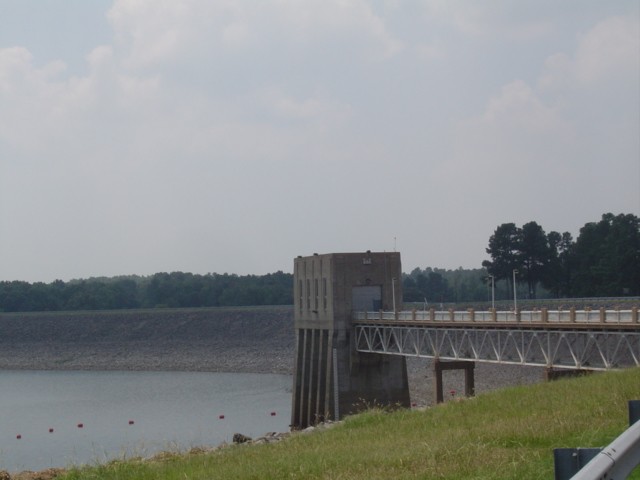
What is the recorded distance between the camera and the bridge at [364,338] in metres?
46.1

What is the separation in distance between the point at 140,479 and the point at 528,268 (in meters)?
99.6

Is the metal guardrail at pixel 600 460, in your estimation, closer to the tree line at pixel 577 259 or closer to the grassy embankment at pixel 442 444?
the grassy embankment at pixel 442 444

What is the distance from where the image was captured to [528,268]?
11050cm

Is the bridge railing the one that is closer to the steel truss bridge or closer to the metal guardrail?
the steel truss bridge

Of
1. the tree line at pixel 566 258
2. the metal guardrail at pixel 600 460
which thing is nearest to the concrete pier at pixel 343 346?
the metal guardrail at pixel 600 460

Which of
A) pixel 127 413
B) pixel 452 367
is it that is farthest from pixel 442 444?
pixel 127 413

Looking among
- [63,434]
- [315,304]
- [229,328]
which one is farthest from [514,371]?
[229,328]

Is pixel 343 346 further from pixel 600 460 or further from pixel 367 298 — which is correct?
pixel 600 460

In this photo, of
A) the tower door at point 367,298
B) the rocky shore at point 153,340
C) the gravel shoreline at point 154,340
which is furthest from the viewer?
the rocky shore at point 153,340

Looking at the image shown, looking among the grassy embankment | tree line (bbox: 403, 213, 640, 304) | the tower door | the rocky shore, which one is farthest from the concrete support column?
the rocky shore

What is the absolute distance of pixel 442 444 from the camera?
1395 centimetres

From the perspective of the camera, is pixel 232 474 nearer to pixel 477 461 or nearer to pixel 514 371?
pixel 477 461

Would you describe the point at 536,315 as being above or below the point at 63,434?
above

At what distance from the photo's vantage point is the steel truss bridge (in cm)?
3425
